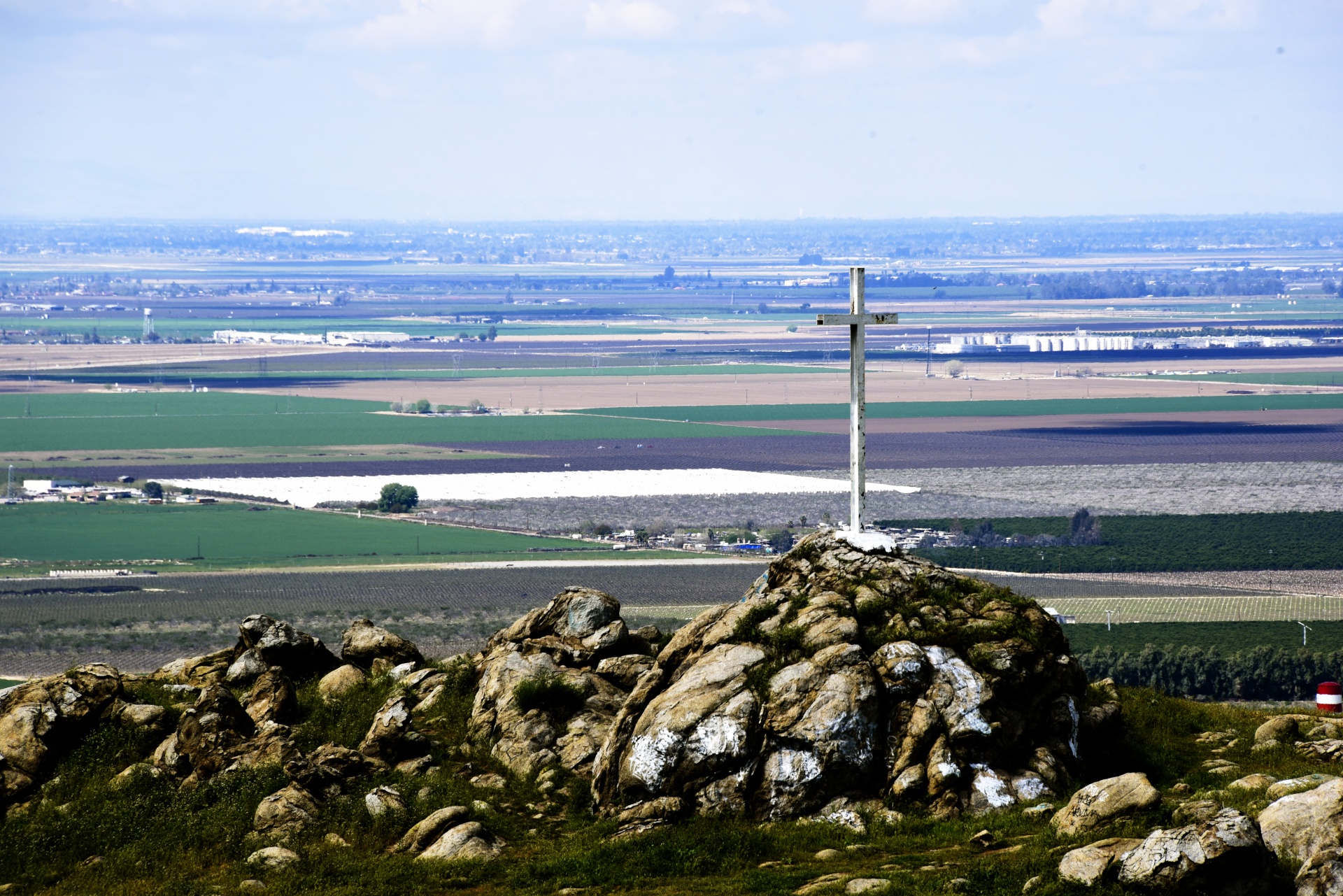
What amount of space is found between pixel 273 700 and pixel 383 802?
3725 millimetres

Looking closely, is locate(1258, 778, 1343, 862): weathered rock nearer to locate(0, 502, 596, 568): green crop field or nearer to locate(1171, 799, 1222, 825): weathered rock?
locate(1171, 799, 1222, 825): weathered rock

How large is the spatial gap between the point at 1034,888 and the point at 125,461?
107 m

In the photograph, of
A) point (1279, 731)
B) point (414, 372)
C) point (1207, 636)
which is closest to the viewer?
point (1279, 731)

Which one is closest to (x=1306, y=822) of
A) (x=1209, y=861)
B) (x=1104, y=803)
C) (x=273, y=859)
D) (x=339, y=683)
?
(x=1209, y=861)

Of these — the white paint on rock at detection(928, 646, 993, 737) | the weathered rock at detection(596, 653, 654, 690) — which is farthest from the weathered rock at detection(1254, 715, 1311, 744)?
the weathered rock at detection(596, 653, 654, 690)

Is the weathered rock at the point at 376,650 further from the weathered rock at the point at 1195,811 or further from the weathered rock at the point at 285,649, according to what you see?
the weathered rock at the point at 1195,811

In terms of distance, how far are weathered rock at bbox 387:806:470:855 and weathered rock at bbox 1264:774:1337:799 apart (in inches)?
301

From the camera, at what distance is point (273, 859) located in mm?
16109

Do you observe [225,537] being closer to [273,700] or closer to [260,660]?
[260,660]

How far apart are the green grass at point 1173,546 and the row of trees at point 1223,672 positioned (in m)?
21.1

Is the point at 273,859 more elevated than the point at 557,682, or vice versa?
the point at 557,682

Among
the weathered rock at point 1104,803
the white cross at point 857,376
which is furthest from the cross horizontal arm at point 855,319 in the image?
the weathered rock at point 1104,803

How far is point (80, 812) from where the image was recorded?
17891 mm

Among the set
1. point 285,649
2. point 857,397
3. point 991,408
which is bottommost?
point 991,408
